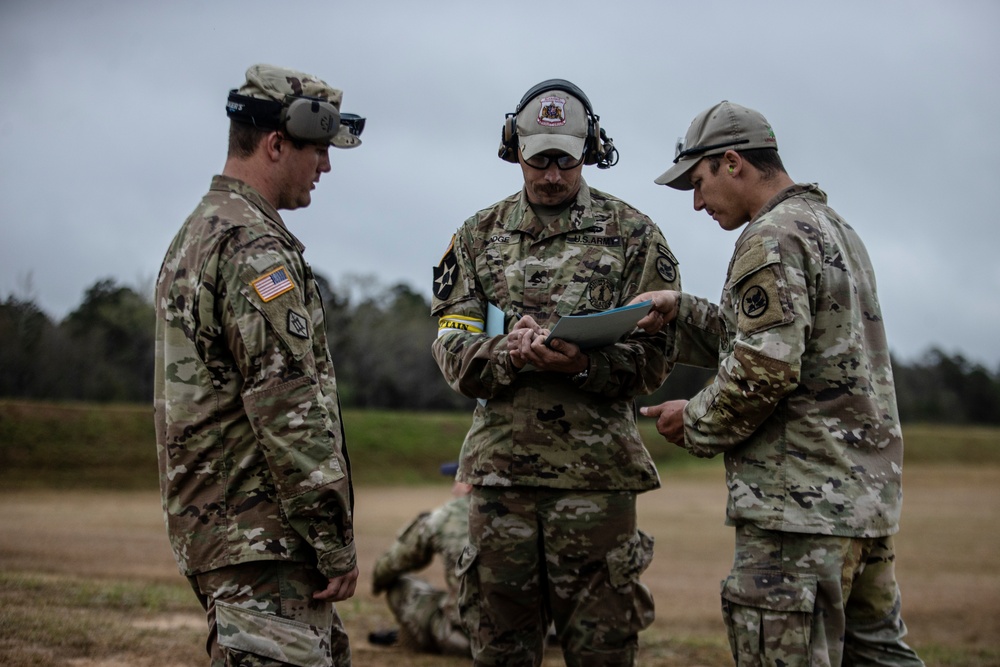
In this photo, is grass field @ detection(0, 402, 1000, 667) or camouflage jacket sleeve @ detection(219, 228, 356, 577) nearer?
camouflage jacket sleeve @ detection(219, 228, 356, 577)

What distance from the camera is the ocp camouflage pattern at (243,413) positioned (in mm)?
3090

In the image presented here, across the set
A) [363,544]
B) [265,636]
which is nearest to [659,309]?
[265,636]

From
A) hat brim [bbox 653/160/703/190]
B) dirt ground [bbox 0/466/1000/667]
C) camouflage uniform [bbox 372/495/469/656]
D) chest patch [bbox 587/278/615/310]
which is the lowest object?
dirt ground [bbox 0/466/1000/667]

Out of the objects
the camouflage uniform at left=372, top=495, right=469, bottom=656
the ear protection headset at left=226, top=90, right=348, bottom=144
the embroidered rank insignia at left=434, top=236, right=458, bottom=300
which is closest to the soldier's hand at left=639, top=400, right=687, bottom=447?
the embroidered rank insignia at left=434, top=236, right=458, bottom=300

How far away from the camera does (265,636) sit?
10.1 feet

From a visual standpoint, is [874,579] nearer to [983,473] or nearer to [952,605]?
[952,605]

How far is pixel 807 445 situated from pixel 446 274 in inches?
68.5

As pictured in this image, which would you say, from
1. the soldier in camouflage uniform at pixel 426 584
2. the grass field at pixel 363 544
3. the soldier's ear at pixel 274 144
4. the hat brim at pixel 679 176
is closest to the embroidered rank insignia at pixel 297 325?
the soldier's ear at pixel 274 144

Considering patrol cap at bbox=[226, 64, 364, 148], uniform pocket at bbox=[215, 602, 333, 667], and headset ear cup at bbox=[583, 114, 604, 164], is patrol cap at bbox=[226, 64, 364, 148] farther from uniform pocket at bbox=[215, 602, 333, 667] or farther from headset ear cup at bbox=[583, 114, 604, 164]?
uniform pocket at bbox=[215, 602, 333, 667]

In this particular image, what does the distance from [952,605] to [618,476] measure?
7.15 metres

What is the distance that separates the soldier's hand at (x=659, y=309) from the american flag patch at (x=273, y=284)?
4.69 ft

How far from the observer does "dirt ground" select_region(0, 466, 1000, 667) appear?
7.80 meters

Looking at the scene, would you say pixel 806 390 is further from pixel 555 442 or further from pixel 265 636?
pixel 265 636

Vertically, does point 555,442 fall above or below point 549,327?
below
